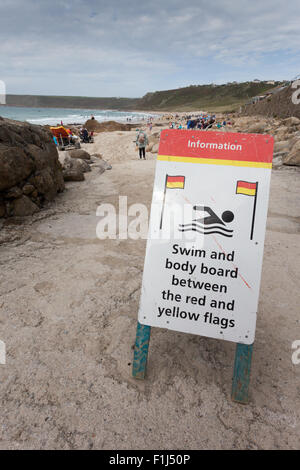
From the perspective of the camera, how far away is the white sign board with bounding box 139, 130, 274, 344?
5.63ft

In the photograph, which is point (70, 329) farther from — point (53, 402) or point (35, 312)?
point (53, 402)

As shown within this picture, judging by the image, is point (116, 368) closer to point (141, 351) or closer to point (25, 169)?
point (141, 351)

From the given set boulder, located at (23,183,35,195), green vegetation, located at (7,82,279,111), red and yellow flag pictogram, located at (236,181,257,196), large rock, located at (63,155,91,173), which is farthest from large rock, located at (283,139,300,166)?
green vegetation, located at (7,82,279,111)

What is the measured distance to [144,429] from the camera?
1.65 meters

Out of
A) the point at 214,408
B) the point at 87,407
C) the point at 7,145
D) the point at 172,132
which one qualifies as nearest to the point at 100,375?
the point at 87,407

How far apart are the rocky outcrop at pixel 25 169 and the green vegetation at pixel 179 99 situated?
334 feet

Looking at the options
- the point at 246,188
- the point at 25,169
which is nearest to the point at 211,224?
the point at 246,188

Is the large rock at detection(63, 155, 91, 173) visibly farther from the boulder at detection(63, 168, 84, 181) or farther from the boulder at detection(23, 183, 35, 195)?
the boulder at detection(23, 183, 35, 195)

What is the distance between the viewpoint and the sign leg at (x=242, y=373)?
69.2 inches

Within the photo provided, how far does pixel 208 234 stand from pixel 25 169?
430 centimetres

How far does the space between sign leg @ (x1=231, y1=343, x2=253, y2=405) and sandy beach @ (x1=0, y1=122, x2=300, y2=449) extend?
7 cm

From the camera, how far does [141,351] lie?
190cm

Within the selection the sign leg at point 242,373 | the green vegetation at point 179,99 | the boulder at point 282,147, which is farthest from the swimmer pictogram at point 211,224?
the green vegetation at point 179,99
